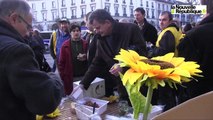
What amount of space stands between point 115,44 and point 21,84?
1.46 metres

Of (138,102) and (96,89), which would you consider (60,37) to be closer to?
(96,89)

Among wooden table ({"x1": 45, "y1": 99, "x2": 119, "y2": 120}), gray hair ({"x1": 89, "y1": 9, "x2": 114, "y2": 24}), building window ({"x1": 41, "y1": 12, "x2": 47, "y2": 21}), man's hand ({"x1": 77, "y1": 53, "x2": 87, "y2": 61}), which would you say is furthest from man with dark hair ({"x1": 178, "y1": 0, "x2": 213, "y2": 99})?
building window ({"x1": 41, "y1": 12, "x2": 47, "y2": 21})

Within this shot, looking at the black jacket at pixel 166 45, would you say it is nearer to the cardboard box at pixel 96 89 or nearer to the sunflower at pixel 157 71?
the cardboard box at pixel 96 89

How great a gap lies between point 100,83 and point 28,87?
1.33 meters

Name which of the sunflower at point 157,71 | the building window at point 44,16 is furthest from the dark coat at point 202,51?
the building window at point 44,16

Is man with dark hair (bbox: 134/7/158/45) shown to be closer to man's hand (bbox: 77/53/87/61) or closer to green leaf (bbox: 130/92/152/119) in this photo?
man's hand (bbox: 77/53/87/61)

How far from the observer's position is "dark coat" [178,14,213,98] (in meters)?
2.21

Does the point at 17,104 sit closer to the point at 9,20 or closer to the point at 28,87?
the point at 28,87

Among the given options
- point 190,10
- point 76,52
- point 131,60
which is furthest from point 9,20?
point 190,10

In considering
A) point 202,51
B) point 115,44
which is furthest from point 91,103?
point 202,51

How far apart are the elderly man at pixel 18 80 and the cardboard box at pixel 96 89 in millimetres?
998

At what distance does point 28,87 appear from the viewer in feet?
4.93

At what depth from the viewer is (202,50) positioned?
2236mm

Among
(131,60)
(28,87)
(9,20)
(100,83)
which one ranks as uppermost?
(9,20)
